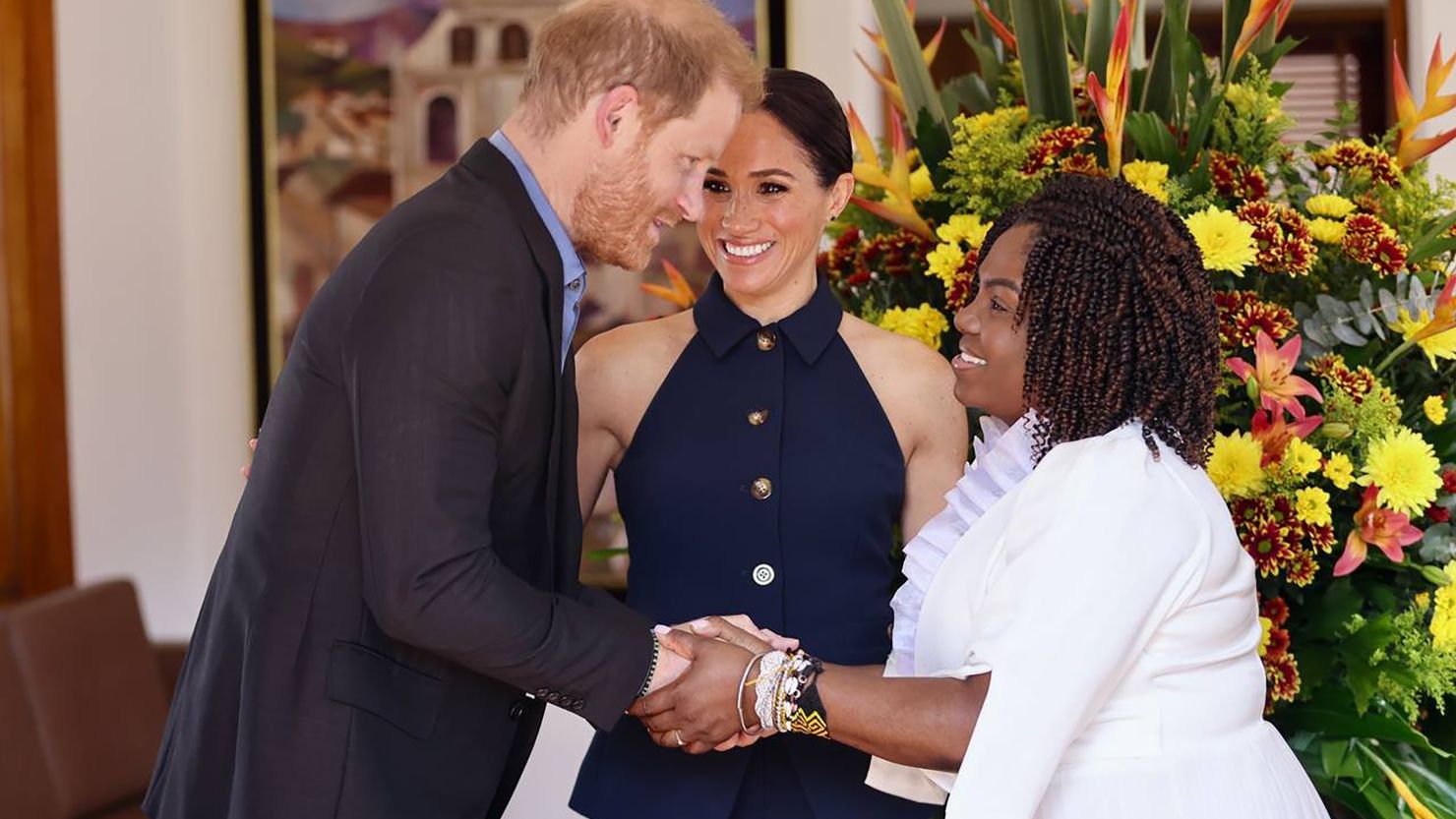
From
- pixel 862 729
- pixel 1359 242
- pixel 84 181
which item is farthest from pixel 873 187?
pixel 84 181

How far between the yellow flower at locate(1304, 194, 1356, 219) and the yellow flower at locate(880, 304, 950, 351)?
521 millimetres

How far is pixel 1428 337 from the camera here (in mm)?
1951

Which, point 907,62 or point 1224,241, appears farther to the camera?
point 907,62

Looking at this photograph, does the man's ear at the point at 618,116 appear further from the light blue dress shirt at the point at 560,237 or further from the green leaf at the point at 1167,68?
the green leaf at the point at 1167,68

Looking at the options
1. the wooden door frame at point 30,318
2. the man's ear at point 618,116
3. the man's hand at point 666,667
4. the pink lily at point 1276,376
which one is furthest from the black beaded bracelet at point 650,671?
the wooden door frame at point 30,318

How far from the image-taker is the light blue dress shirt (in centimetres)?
165

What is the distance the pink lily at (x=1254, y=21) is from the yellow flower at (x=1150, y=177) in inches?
9.5

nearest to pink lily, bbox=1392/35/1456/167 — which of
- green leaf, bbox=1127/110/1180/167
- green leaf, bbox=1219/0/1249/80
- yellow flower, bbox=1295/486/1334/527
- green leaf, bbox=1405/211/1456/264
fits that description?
green leaf, bbox=1405/211/1456/264

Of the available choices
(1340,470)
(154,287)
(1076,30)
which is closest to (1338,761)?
(1340,470)

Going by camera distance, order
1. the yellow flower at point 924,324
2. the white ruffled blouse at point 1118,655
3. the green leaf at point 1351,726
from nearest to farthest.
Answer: the white ruffled blouse at point 1118,655
the green leaf at point 1351,726
the yellow flower at point 924,324

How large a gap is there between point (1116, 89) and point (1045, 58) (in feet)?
0.78

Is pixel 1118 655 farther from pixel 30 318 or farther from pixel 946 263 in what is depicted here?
pixel 30 318

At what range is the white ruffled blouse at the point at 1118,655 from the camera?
4.71 ft

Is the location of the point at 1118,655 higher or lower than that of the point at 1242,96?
lower
